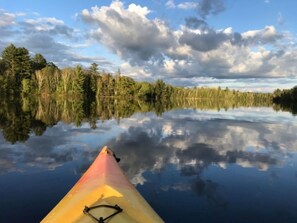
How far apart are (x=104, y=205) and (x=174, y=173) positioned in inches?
299

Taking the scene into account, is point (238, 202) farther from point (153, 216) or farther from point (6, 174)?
point (6, 174)

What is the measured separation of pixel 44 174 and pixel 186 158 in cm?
666

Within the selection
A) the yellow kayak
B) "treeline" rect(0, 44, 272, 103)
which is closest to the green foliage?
"treeline" rect(0, 44, 272, 103)

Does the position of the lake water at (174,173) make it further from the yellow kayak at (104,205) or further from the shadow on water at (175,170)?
the yellow kayak at (104,205)

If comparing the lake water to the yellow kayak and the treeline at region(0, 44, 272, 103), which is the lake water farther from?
the treeline at region(0, 44, 272, 103)

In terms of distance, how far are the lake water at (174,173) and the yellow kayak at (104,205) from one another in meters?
1.79

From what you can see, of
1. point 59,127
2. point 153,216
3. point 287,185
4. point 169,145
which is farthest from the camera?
point 59,127

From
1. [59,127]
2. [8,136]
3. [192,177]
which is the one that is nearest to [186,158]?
[192,177]

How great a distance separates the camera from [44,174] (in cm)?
1228

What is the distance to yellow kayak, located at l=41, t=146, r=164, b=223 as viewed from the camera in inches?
218

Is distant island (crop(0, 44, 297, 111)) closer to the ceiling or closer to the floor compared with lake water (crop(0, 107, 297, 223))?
closer to the ceiling

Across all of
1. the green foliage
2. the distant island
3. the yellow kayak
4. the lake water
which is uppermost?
the green foliage

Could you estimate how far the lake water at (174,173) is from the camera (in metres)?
9.00

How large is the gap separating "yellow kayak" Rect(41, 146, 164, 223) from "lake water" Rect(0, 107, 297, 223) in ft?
5.88
